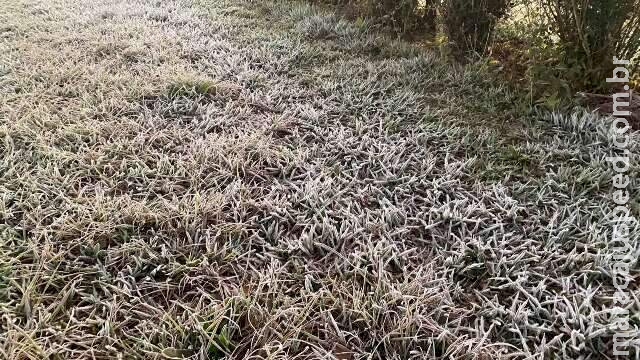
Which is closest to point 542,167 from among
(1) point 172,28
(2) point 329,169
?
(2) point 329,169

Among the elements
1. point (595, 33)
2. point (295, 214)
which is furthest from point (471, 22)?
point (295, 214)

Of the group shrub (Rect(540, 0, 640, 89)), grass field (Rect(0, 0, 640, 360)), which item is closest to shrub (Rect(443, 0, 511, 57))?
grass field (Rect(0, 0, 640, 360))

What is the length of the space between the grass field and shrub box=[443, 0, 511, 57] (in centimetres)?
30

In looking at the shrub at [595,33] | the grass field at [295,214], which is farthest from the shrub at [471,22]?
the shrub at [595,33]

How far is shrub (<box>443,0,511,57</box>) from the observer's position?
361 cm

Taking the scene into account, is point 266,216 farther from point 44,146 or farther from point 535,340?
point 44,146

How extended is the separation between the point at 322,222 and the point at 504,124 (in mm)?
1597

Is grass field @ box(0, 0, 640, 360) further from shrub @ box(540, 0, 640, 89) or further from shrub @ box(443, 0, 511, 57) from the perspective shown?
shrub @ box(540, 0, 640, 89)

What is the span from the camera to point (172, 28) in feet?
15.3

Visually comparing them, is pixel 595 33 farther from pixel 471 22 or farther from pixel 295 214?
pixel 295 214

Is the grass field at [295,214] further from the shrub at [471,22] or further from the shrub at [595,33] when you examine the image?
the shrub at [595,33]

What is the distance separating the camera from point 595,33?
2.94 metres

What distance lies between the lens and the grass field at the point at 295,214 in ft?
5.12

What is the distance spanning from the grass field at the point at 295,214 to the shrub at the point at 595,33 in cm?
41
